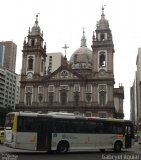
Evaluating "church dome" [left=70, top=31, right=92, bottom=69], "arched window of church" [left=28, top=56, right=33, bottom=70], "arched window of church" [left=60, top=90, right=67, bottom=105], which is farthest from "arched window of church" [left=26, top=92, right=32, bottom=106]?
"church dome" [left=70, top=31, right=92, bottom=69]

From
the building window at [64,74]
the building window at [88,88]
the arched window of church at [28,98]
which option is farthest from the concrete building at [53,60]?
the building window at [88,88]

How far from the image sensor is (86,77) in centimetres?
7038

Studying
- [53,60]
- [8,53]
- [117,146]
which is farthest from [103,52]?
[8,53]

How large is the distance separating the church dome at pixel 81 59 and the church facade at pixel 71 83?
1097 cm

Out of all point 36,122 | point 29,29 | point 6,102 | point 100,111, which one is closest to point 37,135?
point 36,122

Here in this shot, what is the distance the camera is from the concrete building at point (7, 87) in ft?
415

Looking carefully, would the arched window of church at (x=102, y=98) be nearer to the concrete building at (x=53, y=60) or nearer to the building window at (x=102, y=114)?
the building window at (x=102, y=114)

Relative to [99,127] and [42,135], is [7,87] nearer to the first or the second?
[99,127]

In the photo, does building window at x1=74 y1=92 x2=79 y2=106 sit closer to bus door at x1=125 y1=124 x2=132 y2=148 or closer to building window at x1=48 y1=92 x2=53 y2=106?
building window at x1=48 y1=92 x2=53 y2=106

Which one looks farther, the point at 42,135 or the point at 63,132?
the point at 63,132

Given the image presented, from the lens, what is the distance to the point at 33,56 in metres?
74.3

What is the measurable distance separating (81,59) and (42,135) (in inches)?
2395

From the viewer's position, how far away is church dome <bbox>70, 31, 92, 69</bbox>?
274ft

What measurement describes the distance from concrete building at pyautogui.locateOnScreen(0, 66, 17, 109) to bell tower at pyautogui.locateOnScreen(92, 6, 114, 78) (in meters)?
59.0
